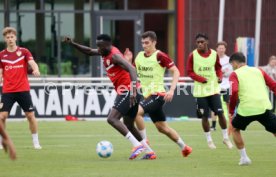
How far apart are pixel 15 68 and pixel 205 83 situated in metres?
3.80

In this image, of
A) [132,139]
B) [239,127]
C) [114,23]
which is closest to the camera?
[239,127]

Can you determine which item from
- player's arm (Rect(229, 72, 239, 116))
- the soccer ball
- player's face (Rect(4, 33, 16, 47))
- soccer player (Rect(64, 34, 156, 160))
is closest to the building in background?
player's face (Rect(4, 33, 16, 47))

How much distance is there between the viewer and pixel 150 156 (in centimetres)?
1555

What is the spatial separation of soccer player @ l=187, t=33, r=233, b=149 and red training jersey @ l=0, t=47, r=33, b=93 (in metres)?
3.35

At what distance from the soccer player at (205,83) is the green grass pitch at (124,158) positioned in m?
0.51

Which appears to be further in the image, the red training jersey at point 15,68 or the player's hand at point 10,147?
the red training jersey at point 15,68

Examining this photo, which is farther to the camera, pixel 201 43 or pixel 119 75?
pixel 201 43

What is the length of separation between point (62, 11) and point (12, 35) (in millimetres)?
16674

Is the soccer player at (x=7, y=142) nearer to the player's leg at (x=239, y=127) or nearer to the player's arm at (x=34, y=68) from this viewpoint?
the player's leg at (x=239, y=127)

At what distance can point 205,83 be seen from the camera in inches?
712

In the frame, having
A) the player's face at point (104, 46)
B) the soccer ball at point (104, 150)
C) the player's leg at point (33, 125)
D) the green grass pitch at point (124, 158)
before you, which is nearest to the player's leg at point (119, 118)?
the green grass pitch at point (124, 158)

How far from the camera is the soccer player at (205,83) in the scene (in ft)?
59.0

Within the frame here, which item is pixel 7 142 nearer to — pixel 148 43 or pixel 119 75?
pixel 119 75

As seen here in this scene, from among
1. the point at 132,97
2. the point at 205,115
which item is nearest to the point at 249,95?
the point at 132,97
